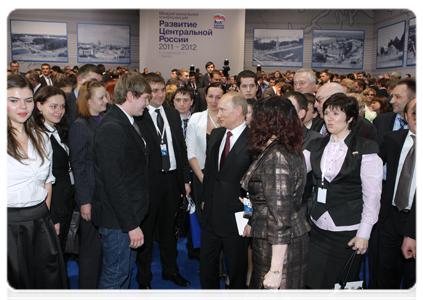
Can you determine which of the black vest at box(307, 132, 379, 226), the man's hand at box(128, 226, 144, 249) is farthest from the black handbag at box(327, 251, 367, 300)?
the man's hand at box(128, 226, 144, 249)

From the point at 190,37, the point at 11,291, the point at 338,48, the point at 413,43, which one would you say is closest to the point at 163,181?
the point at 11,291

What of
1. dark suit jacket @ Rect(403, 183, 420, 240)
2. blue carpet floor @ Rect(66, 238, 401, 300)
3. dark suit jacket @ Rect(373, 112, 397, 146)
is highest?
dark suit jacket @ Rect(373, 112, 397, 146)

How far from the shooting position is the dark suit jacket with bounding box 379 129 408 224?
2559 mm

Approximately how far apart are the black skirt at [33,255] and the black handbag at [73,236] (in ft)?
1.57

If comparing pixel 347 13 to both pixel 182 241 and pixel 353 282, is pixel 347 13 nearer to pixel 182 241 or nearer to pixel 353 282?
pixel 182 241

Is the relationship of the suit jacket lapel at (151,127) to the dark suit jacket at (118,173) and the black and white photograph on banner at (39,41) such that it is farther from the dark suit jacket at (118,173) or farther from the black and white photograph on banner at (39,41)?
the black and white photograph on banner at (39,41)

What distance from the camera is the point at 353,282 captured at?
2008mm

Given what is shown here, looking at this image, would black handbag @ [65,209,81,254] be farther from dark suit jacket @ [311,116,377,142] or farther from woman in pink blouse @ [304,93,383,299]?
dark suit jacket @ [311,116,377,142]

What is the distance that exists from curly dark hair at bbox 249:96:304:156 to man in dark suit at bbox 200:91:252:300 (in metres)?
0.54

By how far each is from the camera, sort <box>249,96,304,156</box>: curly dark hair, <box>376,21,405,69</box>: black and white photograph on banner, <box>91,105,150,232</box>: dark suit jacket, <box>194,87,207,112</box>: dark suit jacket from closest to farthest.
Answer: <box>249,96,304,156</box>: curly dark hair → <box>91,105,150,232</box>: dark suit jacket → <box>194,87,207,112</box>: dark suit jacket → <box>376,21,405,69</box>: black and white photograph on banner

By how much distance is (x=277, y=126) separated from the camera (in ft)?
5.91

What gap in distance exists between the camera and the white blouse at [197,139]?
338cm

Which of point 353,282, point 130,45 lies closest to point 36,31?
point 130,45

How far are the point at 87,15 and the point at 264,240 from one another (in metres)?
14.5
